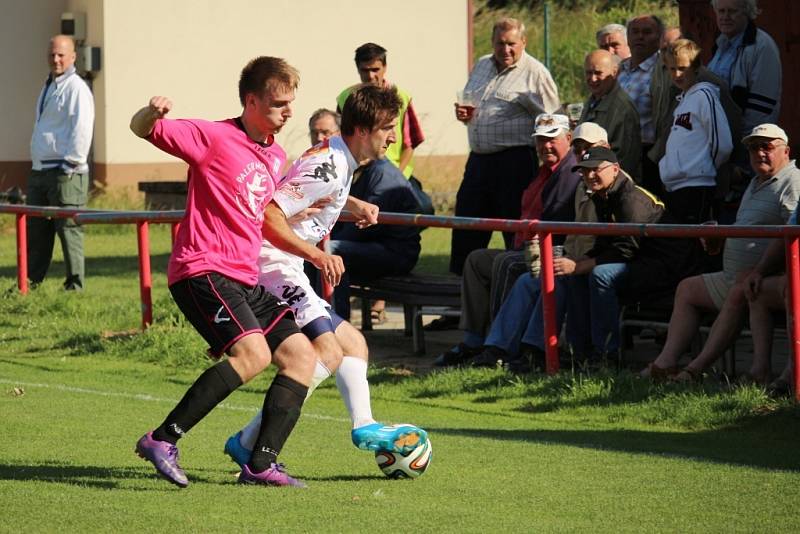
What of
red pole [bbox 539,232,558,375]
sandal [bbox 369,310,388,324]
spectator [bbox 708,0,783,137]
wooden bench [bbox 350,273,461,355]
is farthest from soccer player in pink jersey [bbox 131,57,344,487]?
sandal [bbox 369,310,388,324]

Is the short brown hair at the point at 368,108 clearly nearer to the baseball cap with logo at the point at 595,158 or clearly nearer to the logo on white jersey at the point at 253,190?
the logo on white jersey at the point at 253,190

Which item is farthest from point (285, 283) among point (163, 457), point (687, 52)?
point (687, 52)

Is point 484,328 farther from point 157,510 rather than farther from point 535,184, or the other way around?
point 157,510

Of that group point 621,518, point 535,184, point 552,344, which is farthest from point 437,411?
point 621,518

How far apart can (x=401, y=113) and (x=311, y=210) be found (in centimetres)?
533

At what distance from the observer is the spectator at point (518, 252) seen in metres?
11.1

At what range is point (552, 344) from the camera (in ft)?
33.6

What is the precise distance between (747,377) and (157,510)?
14.0 ft

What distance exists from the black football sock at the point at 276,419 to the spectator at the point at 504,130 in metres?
5.59

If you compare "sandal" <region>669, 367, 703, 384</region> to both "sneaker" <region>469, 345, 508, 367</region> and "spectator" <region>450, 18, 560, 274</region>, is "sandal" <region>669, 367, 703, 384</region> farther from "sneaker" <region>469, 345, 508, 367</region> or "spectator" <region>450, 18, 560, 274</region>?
"spectator" <region>450, 18, 560, 274</region>

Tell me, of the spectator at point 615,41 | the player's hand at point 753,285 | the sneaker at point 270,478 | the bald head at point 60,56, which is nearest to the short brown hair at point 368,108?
the sneaker at point 270,478

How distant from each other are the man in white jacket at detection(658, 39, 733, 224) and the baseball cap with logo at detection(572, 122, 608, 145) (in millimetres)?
439

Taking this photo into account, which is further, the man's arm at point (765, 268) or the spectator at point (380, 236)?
the spectator at point (380, 236)

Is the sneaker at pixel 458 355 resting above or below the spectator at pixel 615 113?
below
